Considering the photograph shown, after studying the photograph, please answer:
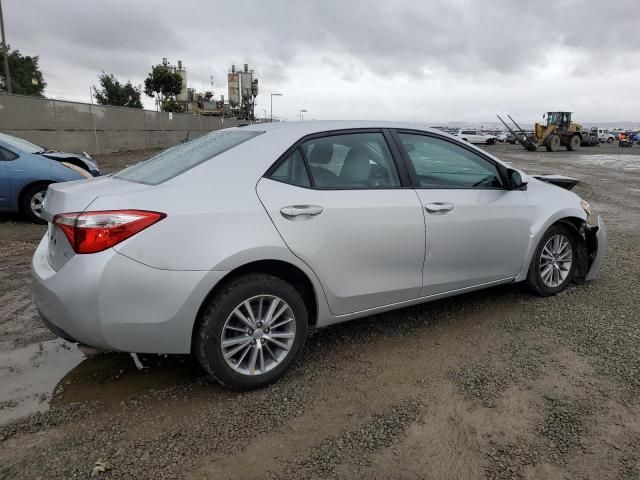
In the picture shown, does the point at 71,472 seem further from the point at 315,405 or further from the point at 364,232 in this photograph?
the point at 364,232

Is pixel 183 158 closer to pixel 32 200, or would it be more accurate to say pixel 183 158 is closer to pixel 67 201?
pixel 67 201

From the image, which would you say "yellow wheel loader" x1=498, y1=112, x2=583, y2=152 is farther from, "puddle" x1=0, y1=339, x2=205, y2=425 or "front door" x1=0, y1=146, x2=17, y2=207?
"puddle" x1=0, y1=339, x2=205, y2=425

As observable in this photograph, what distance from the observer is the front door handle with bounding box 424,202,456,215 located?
11.5ft

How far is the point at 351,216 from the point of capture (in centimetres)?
316

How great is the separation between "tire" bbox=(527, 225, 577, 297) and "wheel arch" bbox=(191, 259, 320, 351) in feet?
7.15

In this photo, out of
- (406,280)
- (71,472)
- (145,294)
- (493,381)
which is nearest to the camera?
(71,472)

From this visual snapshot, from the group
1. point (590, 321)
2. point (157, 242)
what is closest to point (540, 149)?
point (590, 321)

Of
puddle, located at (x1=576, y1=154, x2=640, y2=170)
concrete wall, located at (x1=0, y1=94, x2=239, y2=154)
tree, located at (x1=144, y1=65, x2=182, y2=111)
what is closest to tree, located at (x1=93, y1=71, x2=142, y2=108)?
tree, located at (x1=144, y1=65, x2=182, y2=111)

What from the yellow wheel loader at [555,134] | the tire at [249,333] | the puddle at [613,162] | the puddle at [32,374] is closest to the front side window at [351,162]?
the tire at [249,333]

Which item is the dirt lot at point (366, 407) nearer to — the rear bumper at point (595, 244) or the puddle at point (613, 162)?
the rear bumper at point (595, 244)

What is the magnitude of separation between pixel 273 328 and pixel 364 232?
0.83 metres

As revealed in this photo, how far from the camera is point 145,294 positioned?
8.52 feet

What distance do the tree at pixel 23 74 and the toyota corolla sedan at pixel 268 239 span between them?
57.8m

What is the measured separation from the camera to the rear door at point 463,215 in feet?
11.8
